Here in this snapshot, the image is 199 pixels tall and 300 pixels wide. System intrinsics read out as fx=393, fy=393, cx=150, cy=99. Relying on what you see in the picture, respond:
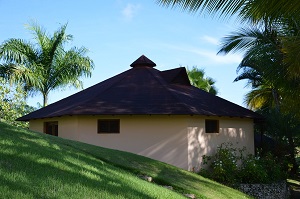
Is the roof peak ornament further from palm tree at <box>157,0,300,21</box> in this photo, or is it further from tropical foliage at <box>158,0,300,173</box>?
palm tree at <box>157,0,300,21</box>

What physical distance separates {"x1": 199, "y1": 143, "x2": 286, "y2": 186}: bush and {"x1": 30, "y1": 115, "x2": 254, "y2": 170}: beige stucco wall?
1.98ft

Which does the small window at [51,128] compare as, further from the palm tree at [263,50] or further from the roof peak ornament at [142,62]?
the palm tree at [263,50]

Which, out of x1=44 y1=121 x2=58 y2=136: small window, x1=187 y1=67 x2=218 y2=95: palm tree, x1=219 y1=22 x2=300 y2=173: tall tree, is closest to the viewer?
x1=219 y1=22 x2=300 y2=173: tall tree

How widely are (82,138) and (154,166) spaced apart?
495 centimetres

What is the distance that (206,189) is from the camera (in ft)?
42.5

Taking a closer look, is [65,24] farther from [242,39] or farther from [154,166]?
[154,166]

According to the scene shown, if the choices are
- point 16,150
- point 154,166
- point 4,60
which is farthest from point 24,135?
point 4,60

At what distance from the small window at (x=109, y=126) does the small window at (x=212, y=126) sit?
415 cm

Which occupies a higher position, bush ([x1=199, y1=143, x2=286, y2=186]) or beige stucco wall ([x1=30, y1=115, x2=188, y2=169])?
beige stucco wall ([x1=30, y1=115, x2=188, y2=169])

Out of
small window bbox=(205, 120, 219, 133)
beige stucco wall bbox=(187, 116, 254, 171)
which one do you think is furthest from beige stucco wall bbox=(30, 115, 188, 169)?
small window bbox=(205, 120, 219, 133)

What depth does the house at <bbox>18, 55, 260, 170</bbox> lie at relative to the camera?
17.4 metres

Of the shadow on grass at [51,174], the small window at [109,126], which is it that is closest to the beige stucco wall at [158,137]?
the small window at [109,126]

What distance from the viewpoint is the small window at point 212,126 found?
60.4ft

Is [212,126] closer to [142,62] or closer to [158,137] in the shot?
[158,137]
